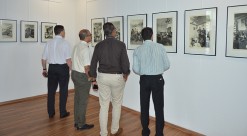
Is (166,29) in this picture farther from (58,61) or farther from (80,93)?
(58,61)

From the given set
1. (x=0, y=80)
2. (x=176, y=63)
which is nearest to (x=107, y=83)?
(x=176, y=63)

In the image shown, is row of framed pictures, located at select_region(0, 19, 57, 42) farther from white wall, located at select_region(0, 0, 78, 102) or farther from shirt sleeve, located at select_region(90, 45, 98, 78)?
shirt sleeve, located at select_region(90, 45, 98, 78)

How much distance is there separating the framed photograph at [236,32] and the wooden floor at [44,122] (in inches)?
69.9

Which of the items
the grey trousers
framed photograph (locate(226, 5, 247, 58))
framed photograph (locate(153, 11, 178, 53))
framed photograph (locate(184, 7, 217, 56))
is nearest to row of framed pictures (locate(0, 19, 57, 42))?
the grey trousers

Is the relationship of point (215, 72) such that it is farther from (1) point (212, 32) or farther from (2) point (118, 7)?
(2) point (118, 7)

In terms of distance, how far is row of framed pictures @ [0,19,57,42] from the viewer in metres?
5.96

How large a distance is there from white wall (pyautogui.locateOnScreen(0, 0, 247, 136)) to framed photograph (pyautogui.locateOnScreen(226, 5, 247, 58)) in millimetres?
87

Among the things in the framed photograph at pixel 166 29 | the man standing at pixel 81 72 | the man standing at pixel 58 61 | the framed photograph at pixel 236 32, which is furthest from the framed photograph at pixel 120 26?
the framed photograph at pixel 236 32

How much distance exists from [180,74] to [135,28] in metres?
1.64

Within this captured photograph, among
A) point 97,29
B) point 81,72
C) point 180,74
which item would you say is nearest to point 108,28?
point 81,72

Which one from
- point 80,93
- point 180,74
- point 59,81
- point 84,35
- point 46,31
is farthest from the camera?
point 46,31

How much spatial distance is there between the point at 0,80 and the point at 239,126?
18.6ft

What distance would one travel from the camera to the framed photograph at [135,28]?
5098 mm

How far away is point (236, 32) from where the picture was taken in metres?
3.47
